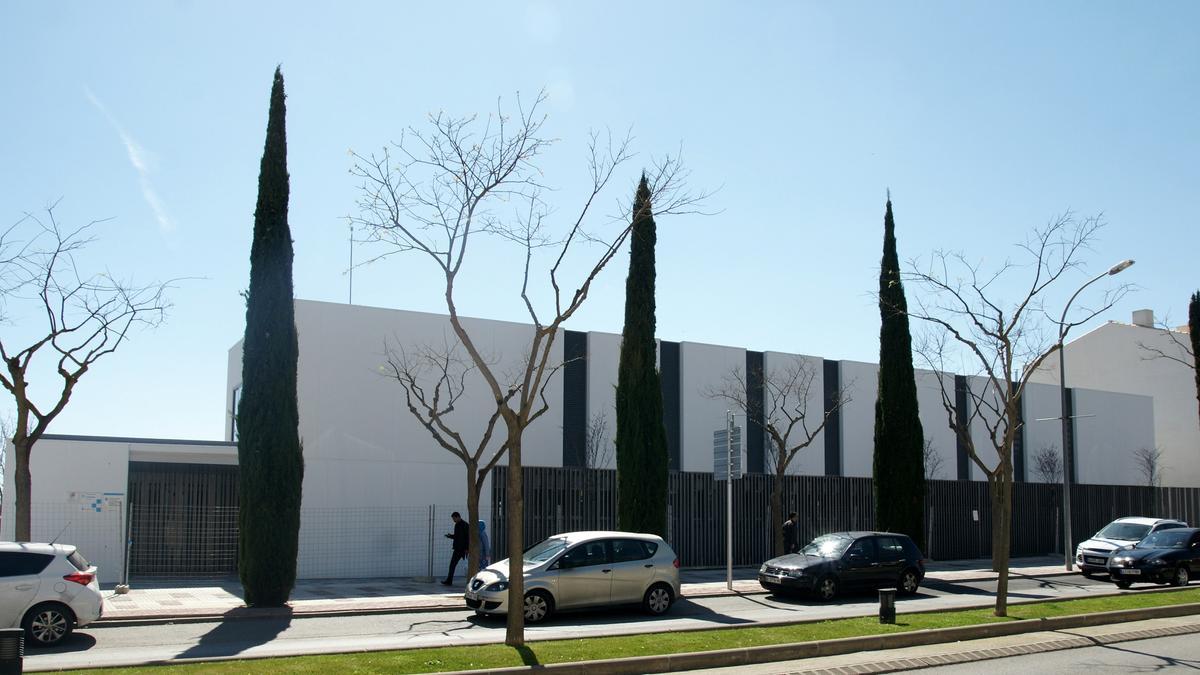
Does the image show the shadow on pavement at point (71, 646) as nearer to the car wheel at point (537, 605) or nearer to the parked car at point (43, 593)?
the parked car at point (43, 593)

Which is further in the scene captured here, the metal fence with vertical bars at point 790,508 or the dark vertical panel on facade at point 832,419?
the dark vertical panel on facade at point 832,419

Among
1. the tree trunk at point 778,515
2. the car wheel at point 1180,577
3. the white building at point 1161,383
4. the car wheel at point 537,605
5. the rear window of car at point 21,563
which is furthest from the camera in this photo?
the white building at point 1161,383

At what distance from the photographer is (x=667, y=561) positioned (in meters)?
18.6

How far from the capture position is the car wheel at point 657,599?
59.8 feet

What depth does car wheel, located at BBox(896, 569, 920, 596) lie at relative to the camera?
867 inches

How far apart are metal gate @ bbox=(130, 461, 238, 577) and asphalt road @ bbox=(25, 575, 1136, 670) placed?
8.01m

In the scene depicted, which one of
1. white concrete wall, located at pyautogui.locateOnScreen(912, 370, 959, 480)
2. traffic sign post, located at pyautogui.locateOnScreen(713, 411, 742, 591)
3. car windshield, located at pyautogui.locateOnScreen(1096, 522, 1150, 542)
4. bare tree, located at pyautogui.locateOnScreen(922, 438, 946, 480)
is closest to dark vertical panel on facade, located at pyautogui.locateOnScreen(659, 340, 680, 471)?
traffic sign post, located at pyautogui.locateOnScreen(713, 411, 742, 591)

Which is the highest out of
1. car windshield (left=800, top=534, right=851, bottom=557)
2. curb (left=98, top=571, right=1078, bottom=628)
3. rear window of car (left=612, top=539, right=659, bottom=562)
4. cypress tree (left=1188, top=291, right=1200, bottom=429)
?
cypress tree (left=1188, top=291, right=1200, bottom=429)

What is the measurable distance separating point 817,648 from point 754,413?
68.7 ft

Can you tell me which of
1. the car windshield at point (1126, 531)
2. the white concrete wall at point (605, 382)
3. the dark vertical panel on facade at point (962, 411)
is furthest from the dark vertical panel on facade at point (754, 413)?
the car windshield at point (1126, 531)

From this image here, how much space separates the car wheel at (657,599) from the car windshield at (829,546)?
4.53 m

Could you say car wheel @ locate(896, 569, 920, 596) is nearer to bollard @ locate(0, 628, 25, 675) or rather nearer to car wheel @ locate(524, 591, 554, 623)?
car wheel @ locate(524, 591, 554, 623)

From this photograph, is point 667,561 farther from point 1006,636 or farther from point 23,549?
point 23,549

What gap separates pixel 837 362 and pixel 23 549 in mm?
28432
